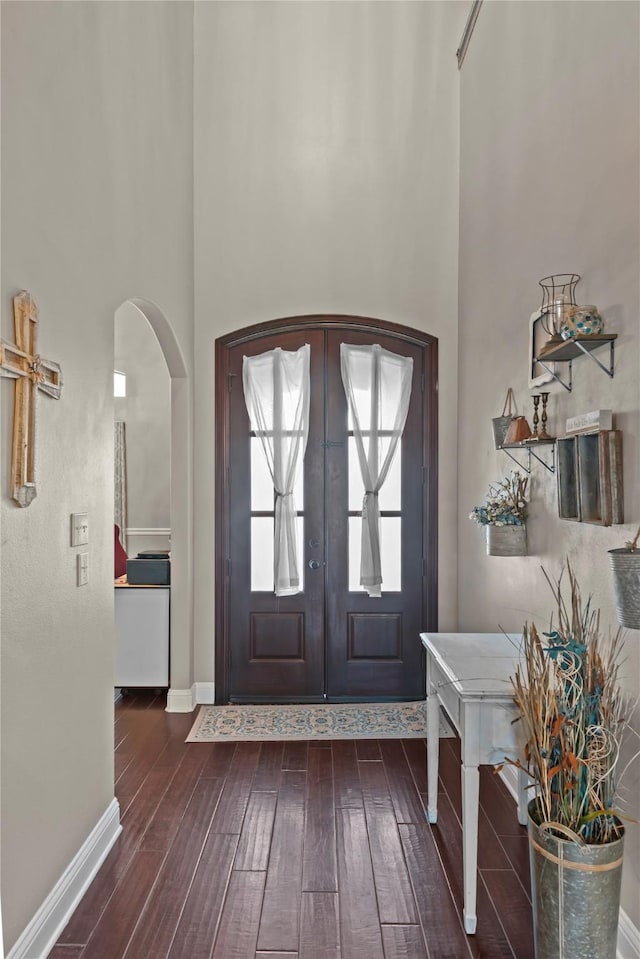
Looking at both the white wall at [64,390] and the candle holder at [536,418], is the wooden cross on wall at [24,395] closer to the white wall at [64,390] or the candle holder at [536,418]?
the white wall at [64,390]

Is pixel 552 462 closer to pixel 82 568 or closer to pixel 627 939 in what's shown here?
pixel 627 939

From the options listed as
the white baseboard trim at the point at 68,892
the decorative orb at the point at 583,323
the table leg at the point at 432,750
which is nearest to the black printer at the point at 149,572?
the white baseboard trim at the point at 68,892

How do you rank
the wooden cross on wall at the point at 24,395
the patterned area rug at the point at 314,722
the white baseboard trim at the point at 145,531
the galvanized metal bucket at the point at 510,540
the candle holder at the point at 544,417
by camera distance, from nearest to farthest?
the wooden cross on wall at the point at 24,395 < the candle holder at the point at 544,417 < the galvanized metal bucket at the point at 510,540 < the patterned area rug at the point at 314,722 < the white baseboard trim at the point at 145,531

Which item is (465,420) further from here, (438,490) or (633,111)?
(633,111)

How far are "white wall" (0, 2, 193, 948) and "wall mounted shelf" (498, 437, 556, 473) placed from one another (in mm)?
1778

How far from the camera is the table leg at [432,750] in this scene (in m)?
2.71

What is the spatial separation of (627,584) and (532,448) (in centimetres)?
124

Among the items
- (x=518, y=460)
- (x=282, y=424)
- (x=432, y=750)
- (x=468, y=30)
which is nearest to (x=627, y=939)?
(x=432, y=750)

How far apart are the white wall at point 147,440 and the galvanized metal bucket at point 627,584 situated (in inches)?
154

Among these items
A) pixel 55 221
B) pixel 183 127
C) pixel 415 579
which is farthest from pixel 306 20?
pixel 415 579

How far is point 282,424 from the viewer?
4273 mm

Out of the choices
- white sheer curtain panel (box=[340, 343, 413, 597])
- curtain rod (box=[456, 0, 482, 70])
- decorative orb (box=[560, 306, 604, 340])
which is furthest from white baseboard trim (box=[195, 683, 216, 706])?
curtain rod (box=[456, 0, 482, 70])

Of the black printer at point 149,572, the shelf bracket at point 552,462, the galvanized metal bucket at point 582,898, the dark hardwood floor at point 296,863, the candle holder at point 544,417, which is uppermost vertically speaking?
the candle holder at point 544,417

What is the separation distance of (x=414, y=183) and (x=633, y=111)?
256 cm
